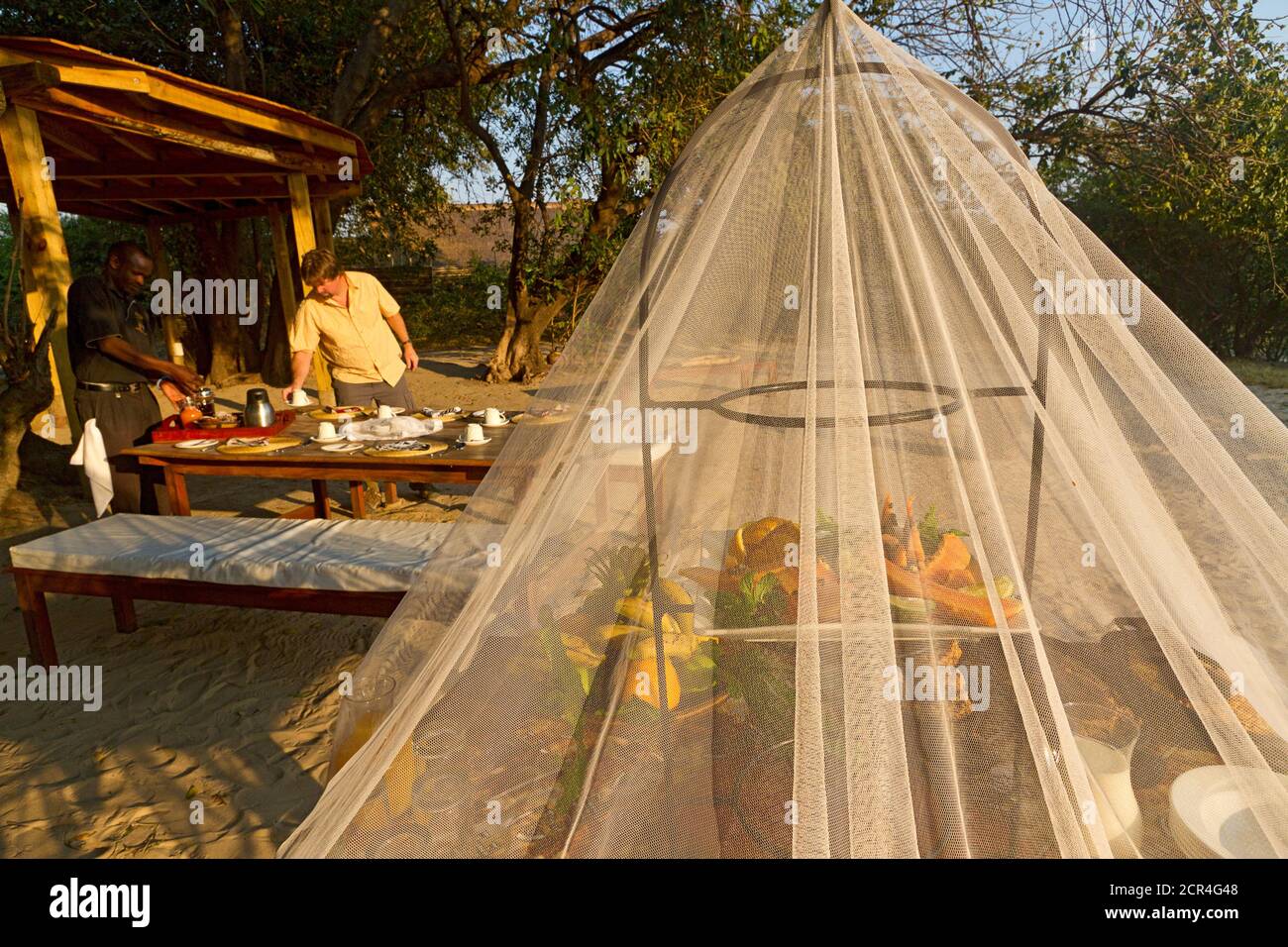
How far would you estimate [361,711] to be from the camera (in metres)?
1.52

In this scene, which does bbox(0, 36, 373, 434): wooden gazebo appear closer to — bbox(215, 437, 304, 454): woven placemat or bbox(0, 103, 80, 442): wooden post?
bbox(0, 103, 80, 442): wooden post

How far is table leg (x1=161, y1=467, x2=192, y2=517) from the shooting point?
4324 millimetres

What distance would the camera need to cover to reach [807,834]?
105 cm

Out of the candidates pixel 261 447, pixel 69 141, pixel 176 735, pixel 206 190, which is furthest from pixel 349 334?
pixel 206 190

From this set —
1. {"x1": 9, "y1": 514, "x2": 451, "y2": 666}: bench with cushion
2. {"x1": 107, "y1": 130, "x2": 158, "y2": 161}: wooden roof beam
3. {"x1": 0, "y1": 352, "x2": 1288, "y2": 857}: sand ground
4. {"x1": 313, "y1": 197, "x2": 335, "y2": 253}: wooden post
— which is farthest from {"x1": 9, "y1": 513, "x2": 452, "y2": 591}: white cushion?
{"x1": 313, "y1": 197, "x2": 335, "y2": 253}: wooden post

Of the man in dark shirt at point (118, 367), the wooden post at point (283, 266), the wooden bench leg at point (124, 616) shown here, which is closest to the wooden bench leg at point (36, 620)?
the wooden bench leg at point (124, 616)

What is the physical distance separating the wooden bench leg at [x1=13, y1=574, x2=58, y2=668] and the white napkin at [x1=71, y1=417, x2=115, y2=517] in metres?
0.88

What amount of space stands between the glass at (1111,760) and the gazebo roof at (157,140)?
5.43m

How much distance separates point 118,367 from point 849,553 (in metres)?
4.92

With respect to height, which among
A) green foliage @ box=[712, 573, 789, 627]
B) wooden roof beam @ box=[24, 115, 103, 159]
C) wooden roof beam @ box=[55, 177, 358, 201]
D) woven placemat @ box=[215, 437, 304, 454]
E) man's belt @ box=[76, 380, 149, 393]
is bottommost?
woven placemat @ box=[215, 437, 304, 454]

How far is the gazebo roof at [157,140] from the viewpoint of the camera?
14.1ft

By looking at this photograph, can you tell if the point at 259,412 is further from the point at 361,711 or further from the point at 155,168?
the point at 155,168

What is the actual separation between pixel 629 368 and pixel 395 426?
3121 millimetres

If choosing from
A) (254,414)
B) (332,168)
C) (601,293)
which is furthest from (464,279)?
(601,293)
